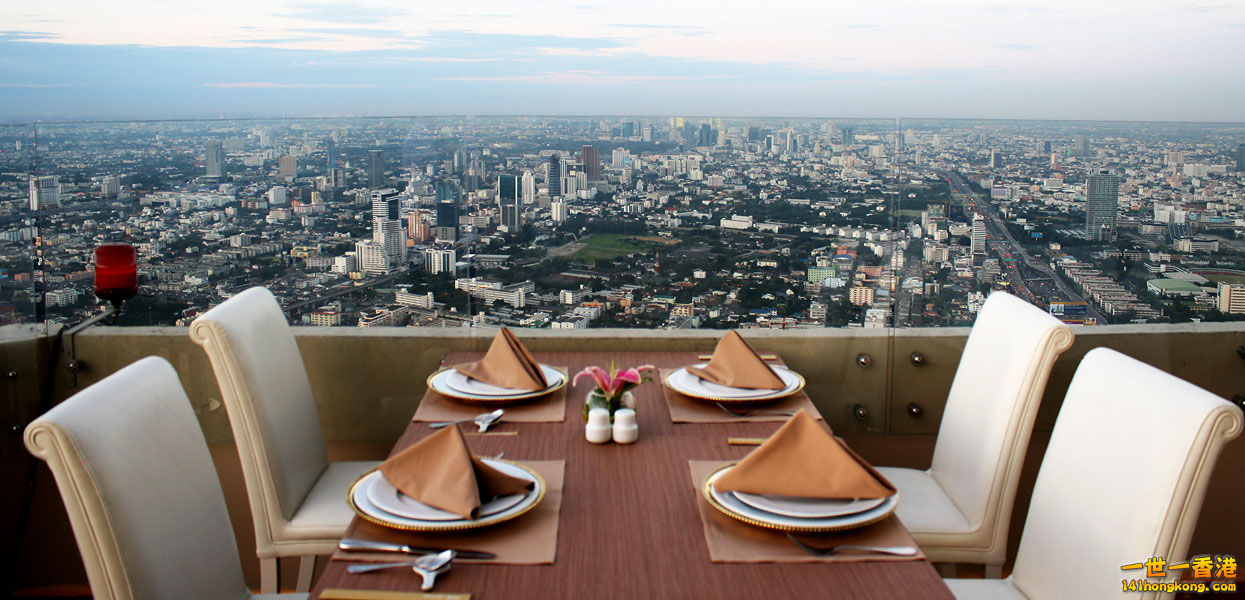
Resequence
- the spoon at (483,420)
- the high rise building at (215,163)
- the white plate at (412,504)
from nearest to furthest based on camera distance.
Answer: the white plate at (412,504)
the spoon at (483,420)
the high rise building at (215,163)

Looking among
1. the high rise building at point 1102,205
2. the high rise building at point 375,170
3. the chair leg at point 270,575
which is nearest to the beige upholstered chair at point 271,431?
the chair leg at point 270,575

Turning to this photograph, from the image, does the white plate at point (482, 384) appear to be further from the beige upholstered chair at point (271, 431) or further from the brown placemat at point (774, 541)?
the brown placemat at point (774, 541)

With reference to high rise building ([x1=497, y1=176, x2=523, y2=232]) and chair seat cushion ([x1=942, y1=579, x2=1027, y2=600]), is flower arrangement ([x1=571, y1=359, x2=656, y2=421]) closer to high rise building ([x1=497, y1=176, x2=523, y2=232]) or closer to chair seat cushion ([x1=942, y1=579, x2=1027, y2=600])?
chair seat cushion ([x1=942, y1=579, x2=1027, y2=600])

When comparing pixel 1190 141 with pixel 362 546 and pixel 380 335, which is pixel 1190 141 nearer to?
pixel 380 335

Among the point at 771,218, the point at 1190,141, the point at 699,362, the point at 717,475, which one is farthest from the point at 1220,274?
the point at 717,475

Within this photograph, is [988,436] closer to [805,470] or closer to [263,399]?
[805,470]

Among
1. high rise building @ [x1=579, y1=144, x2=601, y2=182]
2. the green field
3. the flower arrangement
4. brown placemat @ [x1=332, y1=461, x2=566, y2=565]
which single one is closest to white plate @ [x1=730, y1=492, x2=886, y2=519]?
brown placemat @ [x1=332, y1=461, x2=566, y2=565]
